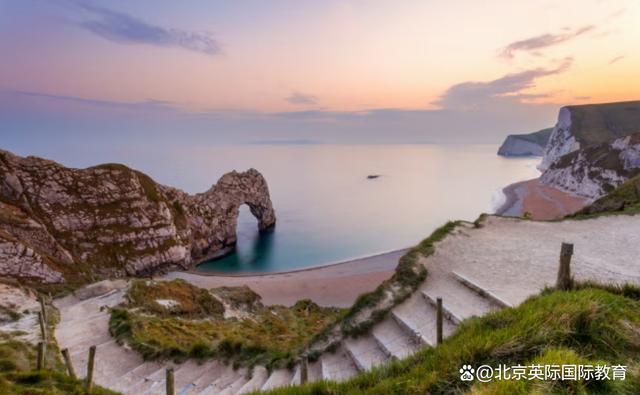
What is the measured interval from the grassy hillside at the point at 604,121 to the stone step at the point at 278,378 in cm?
13286

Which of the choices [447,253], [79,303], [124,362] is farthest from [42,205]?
[447,253]

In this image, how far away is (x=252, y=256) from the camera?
51156 mm

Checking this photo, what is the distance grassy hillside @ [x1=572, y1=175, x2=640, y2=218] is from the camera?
18.2 meters

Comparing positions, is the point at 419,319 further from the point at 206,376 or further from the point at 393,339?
the point at 206,376

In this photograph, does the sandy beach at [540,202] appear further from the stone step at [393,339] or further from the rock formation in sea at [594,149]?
the stone step at [393,339]

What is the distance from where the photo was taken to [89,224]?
39.8 m

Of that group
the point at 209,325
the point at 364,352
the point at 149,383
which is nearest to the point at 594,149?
the point at 364,352

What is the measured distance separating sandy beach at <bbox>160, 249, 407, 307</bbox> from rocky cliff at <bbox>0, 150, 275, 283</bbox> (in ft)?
17.2

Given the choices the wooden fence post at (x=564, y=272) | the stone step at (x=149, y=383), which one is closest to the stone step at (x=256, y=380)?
the stone step at (x=149, y=383)

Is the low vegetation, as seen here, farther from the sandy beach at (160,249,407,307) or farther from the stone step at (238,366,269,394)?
the sandy beach at (160,249,407,307)

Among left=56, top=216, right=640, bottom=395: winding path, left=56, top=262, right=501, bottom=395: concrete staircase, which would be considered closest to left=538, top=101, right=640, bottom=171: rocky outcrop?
left=56, top=216, right=640, bottom=395: winding path

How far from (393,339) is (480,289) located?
318 centimetres

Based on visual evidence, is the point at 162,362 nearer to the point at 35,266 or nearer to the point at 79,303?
the point at 79,303

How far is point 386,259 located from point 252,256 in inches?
803
